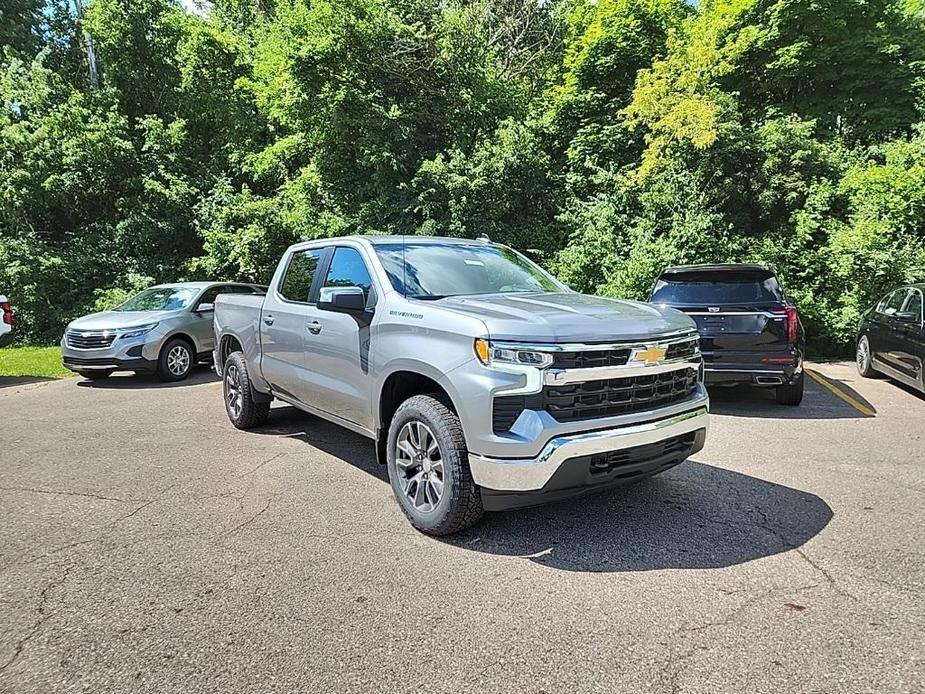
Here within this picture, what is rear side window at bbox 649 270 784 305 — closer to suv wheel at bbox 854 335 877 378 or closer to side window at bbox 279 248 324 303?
suv wheel at bbox 854 335 877 378

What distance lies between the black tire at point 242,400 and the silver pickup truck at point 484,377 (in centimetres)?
150

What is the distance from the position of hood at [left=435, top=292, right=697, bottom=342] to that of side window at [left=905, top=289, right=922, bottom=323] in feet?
18.9

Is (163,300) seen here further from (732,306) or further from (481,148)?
(732,306)

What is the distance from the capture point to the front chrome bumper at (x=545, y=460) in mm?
3363

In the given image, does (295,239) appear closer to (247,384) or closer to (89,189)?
(89,189)

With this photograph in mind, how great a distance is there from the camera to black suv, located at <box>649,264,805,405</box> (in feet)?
23.0

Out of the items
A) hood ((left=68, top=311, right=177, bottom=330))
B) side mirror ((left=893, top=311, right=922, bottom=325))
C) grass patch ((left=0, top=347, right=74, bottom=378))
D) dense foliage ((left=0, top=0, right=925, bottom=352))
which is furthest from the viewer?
dense foliage ((left=0, top=0, right=925, bottom=352))

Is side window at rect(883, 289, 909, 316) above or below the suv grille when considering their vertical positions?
above

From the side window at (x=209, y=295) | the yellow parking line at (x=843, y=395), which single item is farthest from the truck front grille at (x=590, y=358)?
the side window at (x=209, y=295)

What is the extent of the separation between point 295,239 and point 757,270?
1177cm

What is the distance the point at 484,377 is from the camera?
349cm

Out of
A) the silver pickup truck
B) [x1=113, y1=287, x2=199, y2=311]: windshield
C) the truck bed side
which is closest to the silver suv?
[x1=113, y1=287, x2=199, y2=311]: windshield

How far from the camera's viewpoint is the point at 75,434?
666 centimetres

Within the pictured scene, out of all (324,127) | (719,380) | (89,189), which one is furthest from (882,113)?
(89,189)
